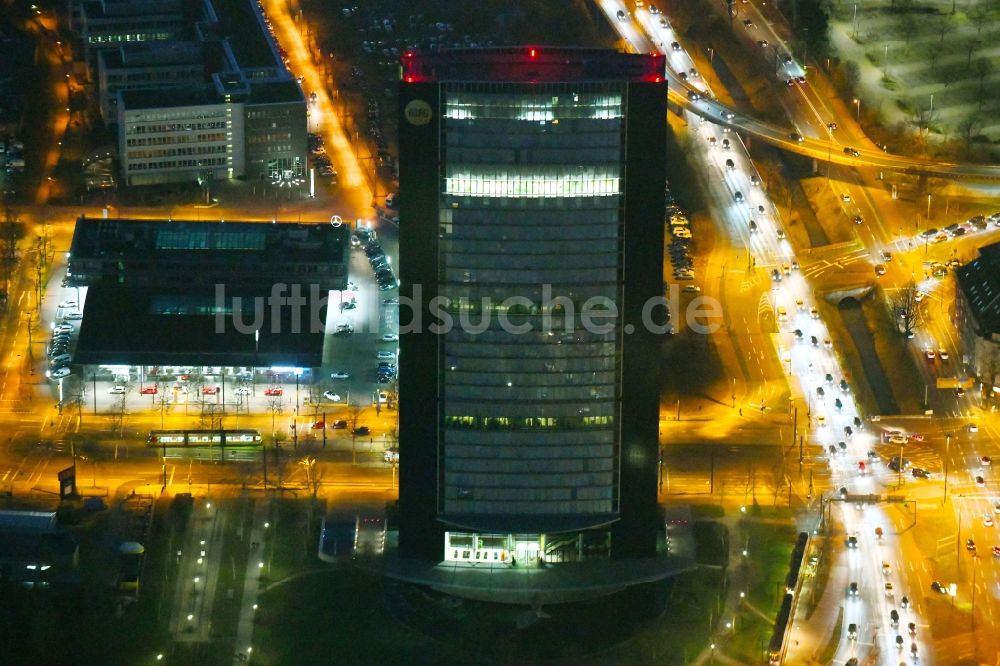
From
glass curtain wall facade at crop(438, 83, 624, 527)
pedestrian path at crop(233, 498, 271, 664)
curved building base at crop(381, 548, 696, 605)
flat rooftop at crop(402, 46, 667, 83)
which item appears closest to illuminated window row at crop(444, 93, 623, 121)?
glass curtain wall facade at crop(438, 83, 624, 527)

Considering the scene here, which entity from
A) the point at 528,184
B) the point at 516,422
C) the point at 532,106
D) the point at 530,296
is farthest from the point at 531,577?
the point at 532,106

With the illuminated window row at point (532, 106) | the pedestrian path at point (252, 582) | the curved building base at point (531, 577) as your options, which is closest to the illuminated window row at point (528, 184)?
the illuminated window row at point (532, 106)

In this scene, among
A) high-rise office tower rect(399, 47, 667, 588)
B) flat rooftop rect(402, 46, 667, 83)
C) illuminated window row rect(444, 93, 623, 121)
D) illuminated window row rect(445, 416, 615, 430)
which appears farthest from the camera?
illuminated window row rect(445, 416, 615, 430)

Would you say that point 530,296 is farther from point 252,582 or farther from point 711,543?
point 252,582

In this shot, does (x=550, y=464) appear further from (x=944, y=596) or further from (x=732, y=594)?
(x=944, y=596)

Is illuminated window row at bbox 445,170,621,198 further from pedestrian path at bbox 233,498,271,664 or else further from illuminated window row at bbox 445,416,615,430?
pedestrian path at bbox 233,498,271,664

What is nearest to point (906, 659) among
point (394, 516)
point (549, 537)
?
point (549, 537)
